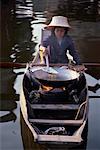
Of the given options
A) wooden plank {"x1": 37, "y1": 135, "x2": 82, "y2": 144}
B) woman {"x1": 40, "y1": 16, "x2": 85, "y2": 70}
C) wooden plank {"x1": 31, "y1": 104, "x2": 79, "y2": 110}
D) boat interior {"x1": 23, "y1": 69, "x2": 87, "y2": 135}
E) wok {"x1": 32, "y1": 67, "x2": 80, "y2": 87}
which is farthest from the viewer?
woman {"x1": 40, "y1": 16, "x2": 85, "y2": 70}

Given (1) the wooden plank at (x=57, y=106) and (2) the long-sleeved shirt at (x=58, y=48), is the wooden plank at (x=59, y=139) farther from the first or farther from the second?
(2) the long-sleeved shirt at (x=58, y=48)

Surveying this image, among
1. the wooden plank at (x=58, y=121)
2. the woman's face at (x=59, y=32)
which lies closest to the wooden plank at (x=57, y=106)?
the wooden plank at (x=58, y=121)

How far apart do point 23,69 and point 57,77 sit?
2.70m

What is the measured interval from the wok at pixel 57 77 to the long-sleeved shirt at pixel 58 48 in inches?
25.3

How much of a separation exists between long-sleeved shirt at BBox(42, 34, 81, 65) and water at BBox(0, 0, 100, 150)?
0.90 m

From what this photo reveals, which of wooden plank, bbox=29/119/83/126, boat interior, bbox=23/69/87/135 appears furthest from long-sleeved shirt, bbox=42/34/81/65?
wooden plank, bbox=29/119/83/126

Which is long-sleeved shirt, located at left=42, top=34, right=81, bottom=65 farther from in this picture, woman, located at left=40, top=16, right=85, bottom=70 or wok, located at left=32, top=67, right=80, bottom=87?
wok, located at left=32, top=67, right=80, bottom=87

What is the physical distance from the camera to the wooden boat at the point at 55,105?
5297mm

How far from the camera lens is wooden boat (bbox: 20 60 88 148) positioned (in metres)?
5.30

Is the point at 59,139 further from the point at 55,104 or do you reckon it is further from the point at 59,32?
the point at 59,32

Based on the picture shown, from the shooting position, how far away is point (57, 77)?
6047 millimetres

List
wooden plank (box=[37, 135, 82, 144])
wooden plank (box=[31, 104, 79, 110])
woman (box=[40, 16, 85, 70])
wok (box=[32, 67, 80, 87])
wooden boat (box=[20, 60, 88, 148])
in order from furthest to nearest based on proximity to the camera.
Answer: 1. woman (box=[40, 16, 85, 70])
2. wok (box=[32, 67, 80, 87])
3. wooden plank (box=[31, 104, 79, 110])
4. wooden boat (box=[20, 60, 88, 148])
5. wooden plank (box=[37, 135, 82, 144])

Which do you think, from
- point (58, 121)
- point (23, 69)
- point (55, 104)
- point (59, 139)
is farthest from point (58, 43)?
point (59, 139)

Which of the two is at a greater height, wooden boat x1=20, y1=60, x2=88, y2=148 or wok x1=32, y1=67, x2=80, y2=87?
wok x1=32, y1=67, x2=80, y2=87
